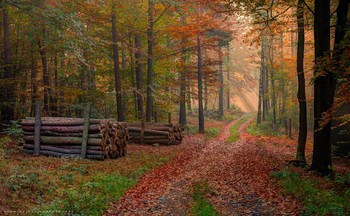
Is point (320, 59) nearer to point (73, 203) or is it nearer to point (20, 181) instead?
point (73, 203)

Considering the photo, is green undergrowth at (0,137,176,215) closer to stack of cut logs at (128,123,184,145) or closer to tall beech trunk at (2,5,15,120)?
tall beech trunk at (2,5,15,120)

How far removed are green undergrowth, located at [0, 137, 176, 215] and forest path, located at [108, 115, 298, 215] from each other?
0.44 meters

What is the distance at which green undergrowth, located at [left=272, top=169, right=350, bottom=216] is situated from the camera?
7129 millimetres

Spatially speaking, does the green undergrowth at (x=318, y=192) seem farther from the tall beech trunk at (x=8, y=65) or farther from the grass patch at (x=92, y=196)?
the tall beech trunk at (x=8, y=65)

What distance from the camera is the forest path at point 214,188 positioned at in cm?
788

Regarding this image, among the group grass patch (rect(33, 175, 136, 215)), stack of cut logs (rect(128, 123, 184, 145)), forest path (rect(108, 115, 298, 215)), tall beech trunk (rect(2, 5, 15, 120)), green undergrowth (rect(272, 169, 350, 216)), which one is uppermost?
tall beech trunk (rect(2, 5, 15, 120))

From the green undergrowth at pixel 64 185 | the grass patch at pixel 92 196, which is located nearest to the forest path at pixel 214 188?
the grass patch at pixel 92 196

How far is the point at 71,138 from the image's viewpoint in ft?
44.9

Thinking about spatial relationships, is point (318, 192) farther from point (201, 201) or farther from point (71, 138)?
point (71, 138)

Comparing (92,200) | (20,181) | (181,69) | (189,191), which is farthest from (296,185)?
(181,69)

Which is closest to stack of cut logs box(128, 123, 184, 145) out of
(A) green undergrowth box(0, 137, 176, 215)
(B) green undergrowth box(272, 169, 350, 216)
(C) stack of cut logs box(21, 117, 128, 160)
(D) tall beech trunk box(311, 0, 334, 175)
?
(C) stack of cut logs box(21, 117, 128, 160)

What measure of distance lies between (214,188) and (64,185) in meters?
4.66

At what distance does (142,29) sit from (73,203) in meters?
16.6

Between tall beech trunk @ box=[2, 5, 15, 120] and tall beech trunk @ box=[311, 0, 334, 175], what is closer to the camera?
tall beech trunk @ box=[311, 0, 334, 175]
